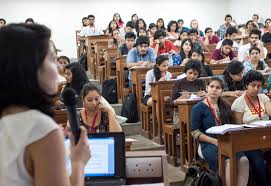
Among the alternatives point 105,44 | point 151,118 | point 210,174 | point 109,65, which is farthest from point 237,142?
point 105,44

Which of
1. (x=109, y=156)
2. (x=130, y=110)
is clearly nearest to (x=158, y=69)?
(x=130, y=110)

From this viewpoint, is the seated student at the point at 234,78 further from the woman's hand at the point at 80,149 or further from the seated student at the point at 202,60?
the woman's hand at the point at 80,149

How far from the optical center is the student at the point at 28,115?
2.93ft

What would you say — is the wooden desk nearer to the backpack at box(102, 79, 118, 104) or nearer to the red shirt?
the backpack at box(102, 79, 118, 104)

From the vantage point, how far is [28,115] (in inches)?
36.3

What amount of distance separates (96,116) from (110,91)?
3.09 metres

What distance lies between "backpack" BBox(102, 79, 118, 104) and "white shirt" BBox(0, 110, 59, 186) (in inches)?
199

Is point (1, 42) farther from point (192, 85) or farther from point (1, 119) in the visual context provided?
point (192, 85)

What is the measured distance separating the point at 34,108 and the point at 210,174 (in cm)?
241

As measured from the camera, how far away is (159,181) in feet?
6.09

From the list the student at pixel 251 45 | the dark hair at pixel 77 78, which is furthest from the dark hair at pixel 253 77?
the student at pixel 251 45

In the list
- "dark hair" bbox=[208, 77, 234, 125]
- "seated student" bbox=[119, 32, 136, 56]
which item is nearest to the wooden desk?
"dark hair" bbox=[208, 77, 234, 125]

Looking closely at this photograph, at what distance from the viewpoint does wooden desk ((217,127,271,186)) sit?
3045 mm

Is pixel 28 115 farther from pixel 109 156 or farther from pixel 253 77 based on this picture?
pixel 253 77
